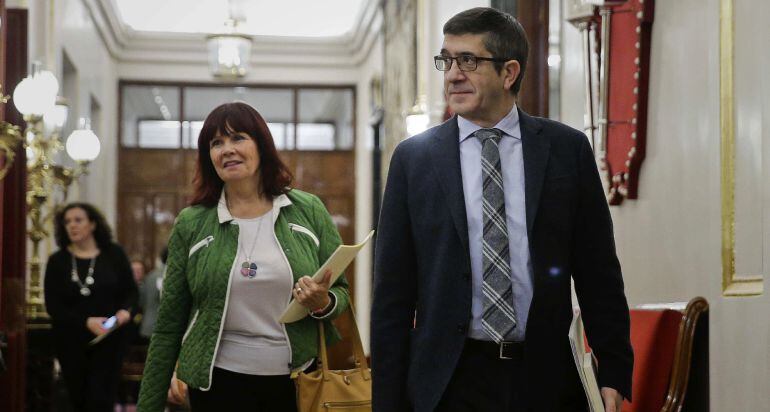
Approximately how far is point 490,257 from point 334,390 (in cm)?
103

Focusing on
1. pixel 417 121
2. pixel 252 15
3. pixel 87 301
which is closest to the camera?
pixel 87 301

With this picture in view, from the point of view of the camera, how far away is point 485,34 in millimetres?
2879

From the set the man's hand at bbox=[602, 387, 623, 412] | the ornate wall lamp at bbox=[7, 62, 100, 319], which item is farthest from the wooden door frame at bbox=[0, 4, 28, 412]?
the man's hand at bbox=[602, 387, 623, 412]

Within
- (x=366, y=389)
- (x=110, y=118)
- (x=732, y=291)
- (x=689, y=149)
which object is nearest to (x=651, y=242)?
(x=689, y=149)

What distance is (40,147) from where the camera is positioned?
27.9 feet

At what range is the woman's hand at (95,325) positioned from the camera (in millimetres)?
7754

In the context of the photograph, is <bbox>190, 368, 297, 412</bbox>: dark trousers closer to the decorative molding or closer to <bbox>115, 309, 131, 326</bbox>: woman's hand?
<bbox>115, 309, 131, 326</bbox>: woman's hand

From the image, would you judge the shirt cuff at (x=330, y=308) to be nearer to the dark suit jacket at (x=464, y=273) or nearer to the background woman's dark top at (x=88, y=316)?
the dark suit jacket at (x=464, y=273)

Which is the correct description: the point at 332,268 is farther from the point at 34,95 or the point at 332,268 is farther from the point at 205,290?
the point at 34,95

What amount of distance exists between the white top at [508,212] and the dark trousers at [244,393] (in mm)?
1108

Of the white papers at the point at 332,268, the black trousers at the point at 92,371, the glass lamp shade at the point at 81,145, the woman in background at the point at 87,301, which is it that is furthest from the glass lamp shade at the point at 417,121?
the white papers at the point at 332,268

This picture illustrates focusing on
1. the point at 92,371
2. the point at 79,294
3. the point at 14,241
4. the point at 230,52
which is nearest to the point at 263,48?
the point at 230,52

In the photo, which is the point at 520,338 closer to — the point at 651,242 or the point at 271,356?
the point at 271,356

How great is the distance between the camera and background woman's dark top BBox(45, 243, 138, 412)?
771 centimetres
